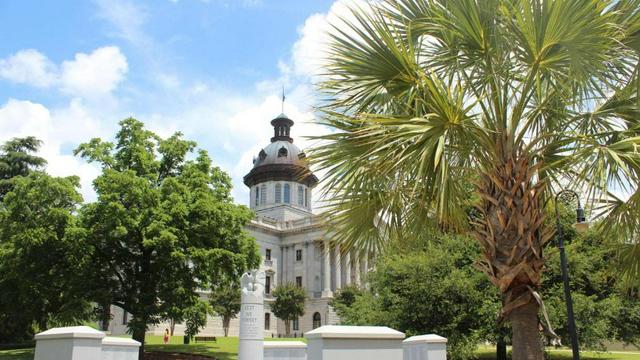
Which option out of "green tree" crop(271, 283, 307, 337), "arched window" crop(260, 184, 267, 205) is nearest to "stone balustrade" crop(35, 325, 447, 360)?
"green tree" crop(271, 283, 307, 337)

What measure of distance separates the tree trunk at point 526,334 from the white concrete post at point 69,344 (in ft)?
27.3

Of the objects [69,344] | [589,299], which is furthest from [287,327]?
[69,344]

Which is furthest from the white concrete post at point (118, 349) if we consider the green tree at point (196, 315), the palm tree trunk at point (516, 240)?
the green tree at point (196, 315)

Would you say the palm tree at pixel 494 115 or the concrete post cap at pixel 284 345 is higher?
the palm tree at pixel 494 115

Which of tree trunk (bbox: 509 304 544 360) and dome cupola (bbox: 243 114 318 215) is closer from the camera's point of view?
tree trunk (bbox: 509 304 544 360)

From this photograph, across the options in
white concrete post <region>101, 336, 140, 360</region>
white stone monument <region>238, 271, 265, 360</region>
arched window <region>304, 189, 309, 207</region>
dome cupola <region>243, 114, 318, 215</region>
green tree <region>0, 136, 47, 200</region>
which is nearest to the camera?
white concrete post <region>101, 336, 140, 360</region>

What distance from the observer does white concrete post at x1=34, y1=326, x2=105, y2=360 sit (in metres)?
11.5

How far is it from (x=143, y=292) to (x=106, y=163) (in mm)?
6871

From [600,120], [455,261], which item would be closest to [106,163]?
[455,261]

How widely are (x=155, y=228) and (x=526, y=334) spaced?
2034 centimetres

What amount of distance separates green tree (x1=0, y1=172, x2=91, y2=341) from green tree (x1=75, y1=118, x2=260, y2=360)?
34.2 inches

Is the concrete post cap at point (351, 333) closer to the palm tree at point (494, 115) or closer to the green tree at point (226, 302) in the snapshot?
the palm tree at point (494, 115)

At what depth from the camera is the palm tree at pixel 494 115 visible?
295 inches

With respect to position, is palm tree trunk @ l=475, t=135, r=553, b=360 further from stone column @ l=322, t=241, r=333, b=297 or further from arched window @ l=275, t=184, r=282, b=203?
arched window @ l=275, t=184, r=282, b=203
